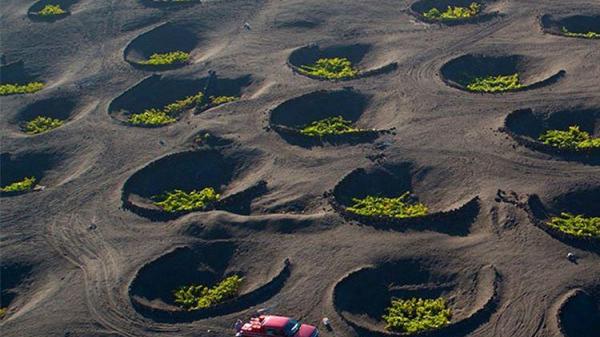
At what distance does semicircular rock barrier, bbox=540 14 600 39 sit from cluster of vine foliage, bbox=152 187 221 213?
43.2m

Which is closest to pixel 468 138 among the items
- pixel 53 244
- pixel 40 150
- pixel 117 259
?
pixel 117 259

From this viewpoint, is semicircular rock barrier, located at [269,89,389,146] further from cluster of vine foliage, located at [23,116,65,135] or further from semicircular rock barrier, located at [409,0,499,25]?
cluster of vine foliage, located at [23,116,65,135]

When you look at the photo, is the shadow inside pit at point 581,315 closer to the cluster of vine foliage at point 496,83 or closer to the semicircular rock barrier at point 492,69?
the cluster of vine foliage at point 496,83

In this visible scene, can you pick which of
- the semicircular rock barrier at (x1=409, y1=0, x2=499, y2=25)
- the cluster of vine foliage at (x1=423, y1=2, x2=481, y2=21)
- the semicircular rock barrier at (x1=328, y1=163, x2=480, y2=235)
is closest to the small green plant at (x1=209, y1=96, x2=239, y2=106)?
the semicircular rock barrier at (x1=328, y1=163, x2=480, y2=235)

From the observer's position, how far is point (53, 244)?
54.8 m

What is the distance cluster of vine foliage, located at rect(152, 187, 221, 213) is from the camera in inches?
2259

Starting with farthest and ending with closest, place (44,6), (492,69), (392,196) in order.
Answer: (44,6), (492,69), (392,196)

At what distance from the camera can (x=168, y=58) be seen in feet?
274

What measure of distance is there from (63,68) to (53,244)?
3673 centimetres

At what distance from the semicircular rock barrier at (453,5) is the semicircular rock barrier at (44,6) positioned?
48.3 m

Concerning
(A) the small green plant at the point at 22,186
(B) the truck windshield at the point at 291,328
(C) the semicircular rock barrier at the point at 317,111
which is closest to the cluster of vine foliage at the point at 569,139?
(C) the semicircular rock barrier at the point at 317,111

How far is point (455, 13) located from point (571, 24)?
13.3m

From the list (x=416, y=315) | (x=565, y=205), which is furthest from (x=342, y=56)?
(x=416, y=315)

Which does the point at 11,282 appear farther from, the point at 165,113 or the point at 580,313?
the point at 580,313
